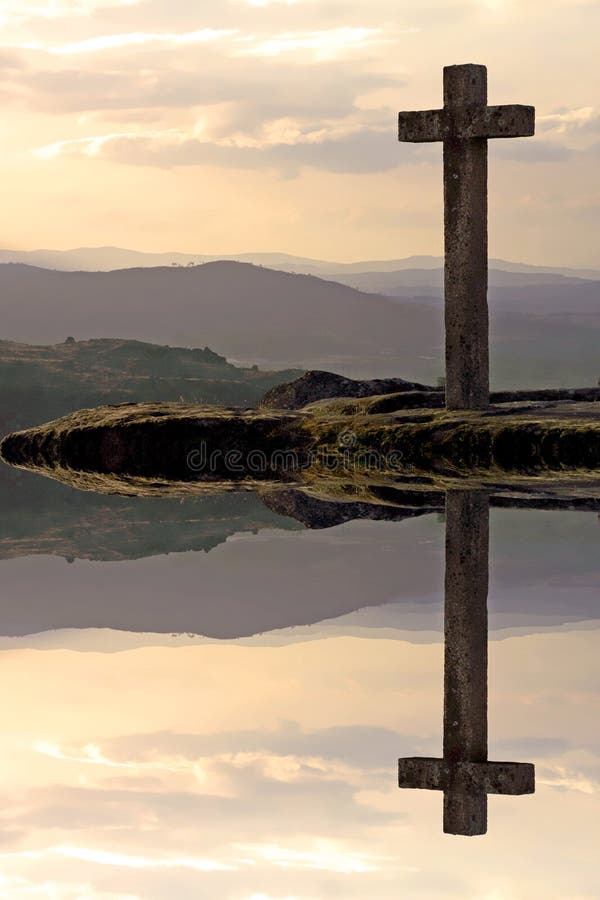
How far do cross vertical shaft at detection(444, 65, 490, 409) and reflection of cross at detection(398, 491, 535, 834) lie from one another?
17.7 feet

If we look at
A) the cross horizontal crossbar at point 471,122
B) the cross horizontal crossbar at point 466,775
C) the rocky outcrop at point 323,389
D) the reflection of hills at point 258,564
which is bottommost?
the cross horizontal crossbar at point 466,775

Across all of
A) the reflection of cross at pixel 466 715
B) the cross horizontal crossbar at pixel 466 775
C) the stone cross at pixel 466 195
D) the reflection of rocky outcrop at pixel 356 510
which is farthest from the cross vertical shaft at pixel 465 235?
the cross horizontal crossbar at pixel 466 775

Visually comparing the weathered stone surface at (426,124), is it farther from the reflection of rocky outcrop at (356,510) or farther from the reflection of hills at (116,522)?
the reflection of hills at (116,522)

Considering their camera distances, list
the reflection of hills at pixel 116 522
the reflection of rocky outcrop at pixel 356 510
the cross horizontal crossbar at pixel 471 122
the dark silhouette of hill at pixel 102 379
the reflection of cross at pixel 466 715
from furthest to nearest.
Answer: the dark silhouette of hill at pixel 102 379 < the cross horizontal crossbar at pixel 471 122 < the reflection of rocky outcrop at pixel 356 510 < the reflection of hills at pixel 116 522 < the reflection of cross at pixel 466 715

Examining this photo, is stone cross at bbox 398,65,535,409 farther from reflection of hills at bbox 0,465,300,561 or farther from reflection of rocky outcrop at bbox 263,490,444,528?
reflection of hills at bbox 0,465,300,561

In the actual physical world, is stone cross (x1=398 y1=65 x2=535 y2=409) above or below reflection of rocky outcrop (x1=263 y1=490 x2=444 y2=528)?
above

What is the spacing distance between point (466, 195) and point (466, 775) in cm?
912

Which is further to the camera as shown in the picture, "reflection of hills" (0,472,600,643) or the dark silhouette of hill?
the dark silhouette of hill

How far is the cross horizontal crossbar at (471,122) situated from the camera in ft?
51.0

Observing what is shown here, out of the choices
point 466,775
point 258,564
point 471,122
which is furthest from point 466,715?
point 471,122

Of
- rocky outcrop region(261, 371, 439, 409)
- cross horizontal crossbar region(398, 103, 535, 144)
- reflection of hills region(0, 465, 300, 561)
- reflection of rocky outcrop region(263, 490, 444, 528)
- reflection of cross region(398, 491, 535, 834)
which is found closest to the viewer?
reflection of cross region(398, 491, 535, 834)

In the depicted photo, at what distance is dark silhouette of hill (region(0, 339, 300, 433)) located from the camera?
39906 millimetres

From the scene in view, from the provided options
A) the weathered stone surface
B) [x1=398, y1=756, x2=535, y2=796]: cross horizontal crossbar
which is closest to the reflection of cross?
[x1=398, y1=756, x2=535, y2=796]: cross horizontal crossbar

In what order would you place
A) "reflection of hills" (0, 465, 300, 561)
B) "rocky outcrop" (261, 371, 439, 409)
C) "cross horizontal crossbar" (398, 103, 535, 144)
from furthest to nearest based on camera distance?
"rocky outcrop" (261, 371, 439, 409), "cross horizontal crossbar" (398, 103, 535, 144), "reflection of hills" (0, 465, 300, 561)
